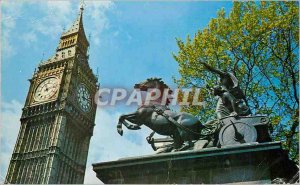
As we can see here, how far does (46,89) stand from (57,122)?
27.0 ft

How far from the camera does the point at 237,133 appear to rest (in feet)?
35.5

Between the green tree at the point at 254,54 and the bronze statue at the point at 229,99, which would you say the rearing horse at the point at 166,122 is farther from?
the green tree at the point at 254,54

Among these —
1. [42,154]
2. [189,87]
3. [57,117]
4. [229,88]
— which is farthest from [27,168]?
[229,88]

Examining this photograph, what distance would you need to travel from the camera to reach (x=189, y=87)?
23.4 metres

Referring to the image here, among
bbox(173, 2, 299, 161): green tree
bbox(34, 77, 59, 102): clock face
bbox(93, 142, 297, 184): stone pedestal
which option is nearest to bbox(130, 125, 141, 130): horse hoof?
bbox(93, 142, 297, 184): stone pedestal

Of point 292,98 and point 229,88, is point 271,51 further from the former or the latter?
point 229,88

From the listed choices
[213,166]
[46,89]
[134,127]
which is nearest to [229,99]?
[213,166]

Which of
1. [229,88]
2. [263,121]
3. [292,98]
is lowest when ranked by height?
[263,121]

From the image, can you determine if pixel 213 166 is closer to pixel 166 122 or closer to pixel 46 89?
pixel 166 122

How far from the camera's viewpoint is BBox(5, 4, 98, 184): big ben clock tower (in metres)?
80.4

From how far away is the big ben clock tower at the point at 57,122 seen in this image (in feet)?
264

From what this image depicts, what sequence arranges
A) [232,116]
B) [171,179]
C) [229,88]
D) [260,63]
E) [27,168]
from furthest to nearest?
[27,168] → [260,63] → [229,88] → [232,116] → [171,179]

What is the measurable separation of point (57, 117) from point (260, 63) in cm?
6463

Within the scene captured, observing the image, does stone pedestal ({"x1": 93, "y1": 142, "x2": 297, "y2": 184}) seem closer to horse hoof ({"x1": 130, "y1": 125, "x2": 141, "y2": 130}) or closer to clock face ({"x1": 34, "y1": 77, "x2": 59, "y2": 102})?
A: horse hoof ({"x1": 130, "y1": 125, "x2": 141, "y2": 130})
